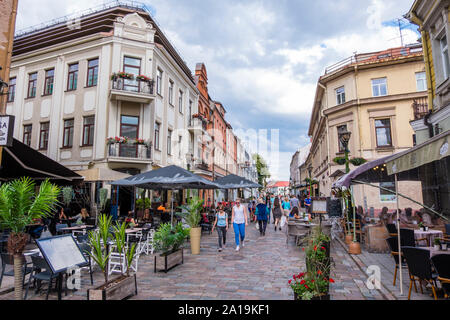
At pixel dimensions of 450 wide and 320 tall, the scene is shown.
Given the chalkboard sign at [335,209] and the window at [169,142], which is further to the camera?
the window at [169,142]

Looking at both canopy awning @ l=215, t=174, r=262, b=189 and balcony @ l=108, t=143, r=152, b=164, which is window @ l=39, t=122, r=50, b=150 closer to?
balcony @ l=108, t=143, r=152, b=164

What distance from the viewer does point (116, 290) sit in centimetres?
420

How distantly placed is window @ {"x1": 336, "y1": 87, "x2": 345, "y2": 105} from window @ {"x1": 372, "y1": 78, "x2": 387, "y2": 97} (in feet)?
7.36

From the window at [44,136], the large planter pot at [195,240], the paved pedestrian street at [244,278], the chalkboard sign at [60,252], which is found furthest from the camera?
the window at [44,136]

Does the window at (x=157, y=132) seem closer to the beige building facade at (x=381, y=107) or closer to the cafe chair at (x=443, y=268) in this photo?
the beige building facade at (x=381, y=107)

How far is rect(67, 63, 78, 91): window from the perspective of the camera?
1795 cm

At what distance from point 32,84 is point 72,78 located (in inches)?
144

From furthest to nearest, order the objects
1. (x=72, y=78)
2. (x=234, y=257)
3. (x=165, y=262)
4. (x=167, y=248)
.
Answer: (x=72, y=78), (x=234, y=257), (x=167, y=248), (x=165, y=262)

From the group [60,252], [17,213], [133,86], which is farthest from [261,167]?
[17,213]

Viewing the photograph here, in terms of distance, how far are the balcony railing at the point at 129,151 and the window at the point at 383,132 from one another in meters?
16.6

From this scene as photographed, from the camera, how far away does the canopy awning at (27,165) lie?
28.8 feet

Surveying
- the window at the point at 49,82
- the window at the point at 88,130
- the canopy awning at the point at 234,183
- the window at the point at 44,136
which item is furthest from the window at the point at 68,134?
the canopy awning at the point at 234,183

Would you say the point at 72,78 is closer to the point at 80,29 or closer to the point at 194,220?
the point at 80,29
